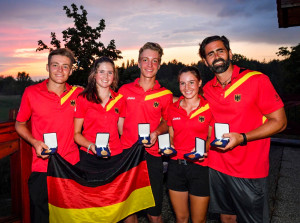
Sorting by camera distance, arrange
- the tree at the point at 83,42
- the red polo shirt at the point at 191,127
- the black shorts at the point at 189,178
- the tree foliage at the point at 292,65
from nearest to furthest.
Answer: the black shorts at the point at 189,178, the red polo shirt at the point at 191,127, the tree at the point at 83,42, the tree foliage at the point at 292,65

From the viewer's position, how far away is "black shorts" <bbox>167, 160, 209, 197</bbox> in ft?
10.1

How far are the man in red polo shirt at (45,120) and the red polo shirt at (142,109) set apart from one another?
33.0 inches

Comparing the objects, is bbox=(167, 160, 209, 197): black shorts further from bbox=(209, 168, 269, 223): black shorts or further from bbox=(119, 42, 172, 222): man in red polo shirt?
bbox=(119, 42, 172, 222): man in red polo shirt

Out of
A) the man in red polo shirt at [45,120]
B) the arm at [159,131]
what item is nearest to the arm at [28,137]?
the man in red polo shirt at [45,120]

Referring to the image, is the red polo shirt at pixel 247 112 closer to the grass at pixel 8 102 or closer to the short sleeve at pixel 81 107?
the short sleeve at pixel 81 107

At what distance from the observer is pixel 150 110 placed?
11.8 ft

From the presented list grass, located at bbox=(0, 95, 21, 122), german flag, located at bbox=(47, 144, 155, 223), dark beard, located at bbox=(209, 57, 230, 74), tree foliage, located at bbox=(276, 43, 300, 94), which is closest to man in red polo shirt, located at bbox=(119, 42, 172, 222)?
german flag, located at bbox=(47, 144, 155, 223)

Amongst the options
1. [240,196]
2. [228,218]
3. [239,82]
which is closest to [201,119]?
[239,82]

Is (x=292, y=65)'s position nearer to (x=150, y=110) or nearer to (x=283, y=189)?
(x=283, y=189)

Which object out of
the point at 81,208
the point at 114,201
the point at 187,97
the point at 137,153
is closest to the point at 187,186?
the point at 137,153

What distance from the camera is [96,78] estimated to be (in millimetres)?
3424

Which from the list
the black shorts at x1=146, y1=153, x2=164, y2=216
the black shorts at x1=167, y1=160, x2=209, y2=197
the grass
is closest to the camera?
the black shorts at x1=167, y1=160, x2=209, y2=197

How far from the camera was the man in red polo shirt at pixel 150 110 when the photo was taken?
3537 mm

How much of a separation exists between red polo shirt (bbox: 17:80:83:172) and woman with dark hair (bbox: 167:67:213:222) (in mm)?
1520
